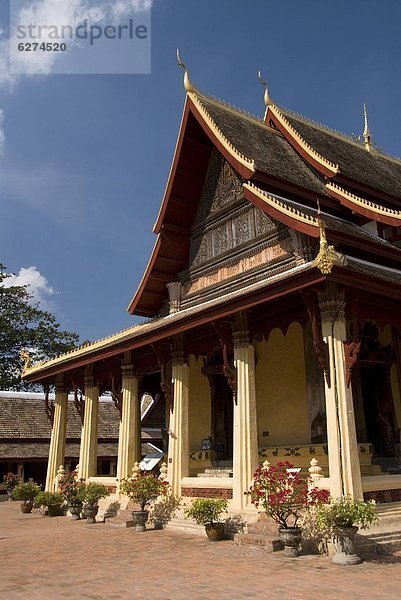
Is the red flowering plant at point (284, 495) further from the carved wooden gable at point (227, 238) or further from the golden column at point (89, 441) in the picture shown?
the golden column at point (89, 441)

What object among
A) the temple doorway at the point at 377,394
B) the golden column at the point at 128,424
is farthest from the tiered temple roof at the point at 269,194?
the temple doorway at the point at 377,394

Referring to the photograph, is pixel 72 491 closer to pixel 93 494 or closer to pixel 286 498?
pixel 93 494

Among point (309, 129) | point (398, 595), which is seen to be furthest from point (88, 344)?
point (398, 595)

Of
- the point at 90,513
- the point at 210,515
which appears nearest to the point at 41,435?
the point at 90,513

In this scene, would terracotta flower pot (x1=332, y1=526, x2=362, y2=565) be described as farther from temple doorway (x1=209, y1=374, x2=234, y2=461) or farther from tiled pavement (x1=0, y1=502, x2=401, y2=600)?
temple doorway (x1=209, y1=374, x2=234, y2=461)

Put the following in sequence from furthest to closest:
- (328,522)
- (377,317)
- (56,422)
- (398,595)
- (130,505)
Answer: (56,422), (130,505), (377,317), (328,522), (398,595)

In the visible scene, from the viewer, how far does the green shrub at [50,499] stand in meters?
16.6

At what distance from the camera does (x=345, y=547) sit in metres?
8.14

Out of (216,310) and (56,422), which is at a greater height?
(216,310)

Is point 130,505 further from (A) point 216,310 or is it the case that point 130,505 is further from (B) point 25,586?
(B) point 25,586

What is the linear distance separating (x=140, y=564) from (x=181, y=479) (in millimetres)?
4589

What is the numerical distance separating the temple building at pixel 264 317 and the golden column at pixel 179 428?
3 cm

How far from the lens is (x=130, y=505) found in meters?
14.6

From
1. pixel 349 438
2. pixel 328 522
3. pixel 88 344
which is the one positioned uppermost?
pixel 88 344
